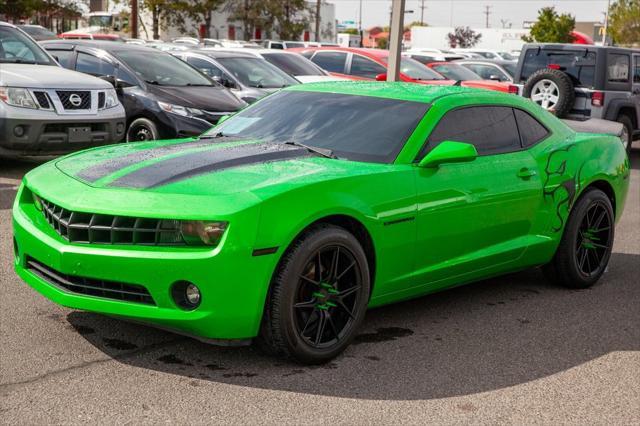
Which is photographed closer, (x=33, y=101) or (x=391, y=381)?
(x=391, y=381)

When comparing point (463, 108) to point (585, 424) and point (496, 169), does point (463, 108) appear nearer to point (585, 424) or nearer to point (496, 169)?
point (496, 169)

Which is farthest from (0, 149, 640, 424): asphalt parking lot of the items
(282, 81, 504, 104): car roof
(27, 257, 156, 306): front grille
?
(282, 81, 504, 104): car roof

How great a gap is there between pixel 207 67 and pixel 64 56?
10.5 feet

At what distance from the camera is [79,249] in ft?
14.6

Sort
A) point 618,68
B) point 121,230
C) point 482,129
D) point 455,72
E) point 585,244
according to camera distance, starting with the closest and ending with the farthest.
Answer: point 121,230
point 482,129
point 585,244
point 618,68
point 455,72

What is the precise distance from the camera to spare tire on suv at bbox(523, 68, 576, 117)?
1480cm

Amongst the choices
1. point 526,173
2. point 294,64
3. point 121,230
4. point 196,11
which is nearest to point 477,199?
point 526,173

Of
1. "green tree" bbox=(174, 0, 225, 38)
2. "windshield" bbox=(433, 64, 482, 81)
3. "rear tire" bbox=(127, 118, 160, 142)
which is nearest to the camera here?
"rear tire" bbox=(127, 118, 160, 142)

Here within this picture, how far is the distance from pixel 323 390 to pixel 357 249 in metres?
0.79

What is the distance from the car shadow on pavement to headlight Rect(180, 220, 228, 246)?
661mm

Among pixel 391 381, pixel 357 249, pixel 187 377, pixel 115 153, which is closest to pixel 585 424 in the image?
pixel 391 381

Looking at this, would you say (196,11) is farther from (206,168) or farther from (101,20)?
(206,168)

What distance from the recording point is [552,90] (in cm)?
1497

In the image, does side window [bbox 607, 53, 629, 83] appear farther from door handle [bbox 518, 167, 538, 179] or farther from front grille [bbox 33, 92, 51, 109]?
door handle [bbox 518, 167, 538, 179]
